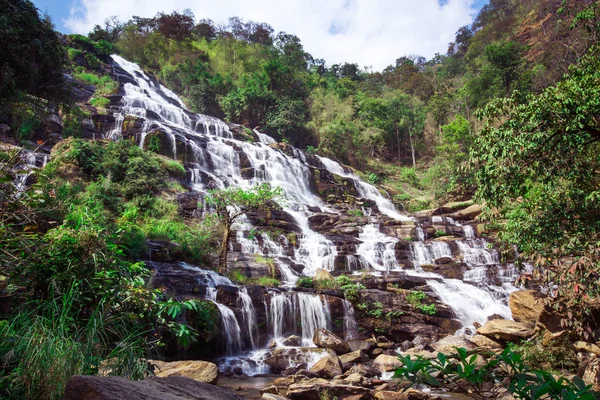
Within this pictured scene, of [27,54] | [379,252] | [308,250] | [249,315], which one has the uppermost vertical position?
[27,54]

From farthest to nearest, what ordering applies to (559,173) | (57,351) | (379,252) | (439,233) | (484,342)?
(439,233) < (379,252) < (484,342) < (559,173) < (57,351)

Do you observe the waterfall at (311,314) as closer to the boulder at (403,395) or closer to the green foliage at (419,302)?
the green foliage at (419,302)

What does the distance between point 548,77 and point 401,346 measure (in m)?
22.0

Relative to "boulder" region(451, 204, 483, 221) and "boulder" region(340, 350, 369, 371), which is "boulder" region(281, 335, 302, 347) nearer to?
"boulder" region(340, 350, 369, 371)

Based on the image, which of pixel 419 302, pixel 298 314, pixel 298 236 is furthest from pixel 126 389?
pixel 298 236

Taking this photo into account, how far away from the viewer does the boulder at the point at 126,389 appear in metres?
1.72

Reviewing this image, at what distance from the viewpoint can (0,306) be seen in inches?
138

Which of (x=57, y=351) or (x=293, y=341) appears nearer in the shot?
(x=57, y=351)

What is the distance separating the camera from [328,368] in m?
7.36

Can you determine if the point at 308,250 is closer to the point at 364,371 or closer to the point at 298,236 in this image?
the point at 298,236

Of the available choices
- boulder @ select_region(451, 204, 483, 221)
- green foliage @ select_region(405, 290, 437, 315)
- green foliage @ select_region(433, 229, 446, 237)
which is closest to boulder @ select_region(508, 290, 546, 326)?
green foliage @ select_region(405, 290, 437, 315)

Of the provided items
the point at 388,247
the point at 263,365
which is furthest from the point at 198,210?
the point at 263,365

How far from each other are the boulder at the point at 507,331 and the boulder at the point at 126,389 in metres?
8.39

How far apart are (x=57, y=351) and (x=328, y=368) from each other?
19.2 ft
